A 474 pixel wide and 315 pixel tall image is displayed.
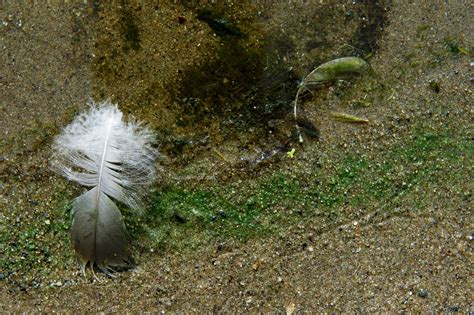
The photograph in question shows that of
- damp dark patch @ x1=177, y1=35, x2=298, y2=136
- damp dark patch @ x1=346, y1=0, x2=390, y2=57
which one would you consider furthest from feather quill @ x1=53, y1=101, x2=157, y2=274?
damp dark patch @ x1=346, y1=0, x2=390, y2=57

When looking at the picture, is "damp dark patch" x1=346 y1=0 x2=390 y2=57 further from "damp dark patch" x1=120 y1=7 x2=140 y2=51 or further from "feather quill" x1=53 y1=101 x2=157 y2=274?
"feather quill" x1=53 y1=101 x2=157 y2=274

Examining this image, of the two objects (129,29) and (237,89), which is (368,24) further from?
(129,29)

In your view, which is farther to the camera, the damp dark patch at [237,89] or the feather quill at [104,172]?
the damp dark patch at [237,89]

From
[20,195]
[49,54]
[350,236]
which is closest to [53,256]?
[20,195]

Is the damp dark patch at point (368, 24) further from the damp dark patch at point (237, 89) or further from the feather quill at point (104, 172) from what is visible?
the feather quill at point (104, 172)

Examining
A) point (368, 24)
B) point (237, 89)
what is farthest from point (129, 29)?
point (368, 24)

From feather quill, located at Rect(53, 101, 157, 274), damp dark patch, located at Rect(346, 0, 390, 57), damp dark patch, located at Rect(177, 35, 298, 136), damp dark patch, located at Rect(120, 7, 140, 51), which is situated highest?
damp dark patch, located at Rect(120, 7, 140, 51)

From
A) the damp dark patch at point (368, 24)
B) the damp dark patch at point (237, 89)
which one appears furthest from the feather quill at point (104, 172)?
the damp dark patch at point (368, 24)

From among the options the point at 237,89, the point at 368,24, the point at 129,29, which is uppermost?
the point at 129,29
